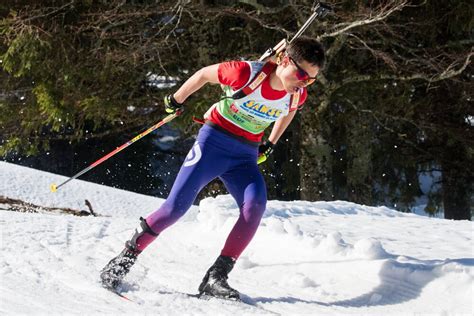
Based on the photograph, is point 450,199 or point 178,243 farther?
point 450,199

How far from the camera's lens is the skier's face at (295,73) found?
3891mm

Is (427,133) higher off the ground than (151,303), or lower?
higher

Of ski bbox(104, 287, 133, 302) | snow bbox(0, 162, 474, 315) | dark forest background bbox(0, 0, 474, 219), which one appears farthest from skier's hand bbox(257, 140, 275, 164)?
dark forest background bbox(0, 0, 474, 219)

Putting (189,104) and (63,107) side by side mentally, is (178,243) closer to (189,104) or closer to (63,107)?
(189,104)

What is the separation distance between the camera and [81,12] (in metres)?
11.8

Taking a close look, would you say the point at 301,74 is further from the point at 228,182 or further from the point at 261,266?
the point at 261,266

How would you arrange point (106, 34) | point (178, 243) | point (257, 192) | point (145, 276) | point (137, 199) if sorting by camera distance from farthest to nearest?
point (106, 34)
point (137, 199)
point (178, 243)
point (145, 276)
point (257, 192)

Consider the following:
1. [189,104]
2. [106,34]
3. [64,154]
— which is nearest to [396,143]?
[189,104]

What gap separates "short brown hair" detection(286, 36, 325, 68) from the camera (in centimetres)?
386

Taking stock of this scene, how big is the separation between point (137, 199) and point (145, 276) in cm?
433

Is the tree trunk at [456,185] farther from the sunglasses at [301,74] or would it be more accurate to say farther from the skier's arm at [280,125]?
the sunglasses at [301,74]

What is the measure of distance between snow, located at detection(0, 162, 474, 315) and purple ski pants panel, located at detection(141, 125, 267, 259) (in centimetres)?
38

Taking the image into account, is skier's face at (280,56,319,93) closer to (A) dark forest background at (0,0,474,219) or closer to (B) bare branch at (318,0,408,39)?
(B) bare branch at (318,0,408,39)

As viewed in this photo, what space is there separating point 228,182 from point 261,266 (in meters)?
0.85
